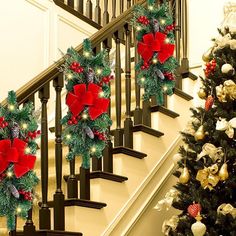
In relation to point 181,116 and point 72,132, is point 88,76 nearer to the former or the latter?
point 72,132

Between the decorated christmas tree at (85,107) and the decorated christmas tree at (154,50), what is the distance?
1.80 ft

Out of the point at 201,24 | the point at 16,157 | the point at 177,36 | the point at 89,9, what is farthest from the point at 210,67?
the point at 89,9

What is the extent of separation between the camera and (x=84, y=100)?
3.13 m

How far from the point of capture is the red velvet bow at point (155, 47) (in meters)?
3.70

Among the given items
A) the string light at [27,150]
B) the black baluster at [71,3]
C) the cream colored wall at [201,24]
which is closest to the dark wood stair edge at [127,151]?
the string light at [27,150]

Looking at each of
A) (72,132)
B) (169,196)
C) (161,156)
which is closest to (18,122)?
(72,132)

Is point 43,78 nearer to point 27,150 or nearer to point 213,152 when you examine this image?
point 27,150

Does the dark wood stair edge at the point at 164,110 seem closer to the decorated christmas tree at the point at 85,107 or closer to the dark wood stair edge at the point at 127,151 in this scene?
the dark wood stair edge at the point at 127,151

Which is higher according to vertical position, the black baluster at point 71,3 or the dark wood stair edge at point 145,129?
the black baluster at point 71,3

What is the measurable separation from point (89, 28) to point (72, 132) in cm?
287

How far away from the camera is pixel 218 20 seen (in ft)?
17.1

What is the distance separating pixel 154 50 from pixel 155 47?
0.06 ft

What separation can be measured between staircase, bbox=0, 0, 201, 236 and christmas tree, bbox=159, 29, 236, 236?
0.99 feet

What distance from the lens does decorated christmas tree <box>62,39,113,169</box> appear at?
3133 mm
